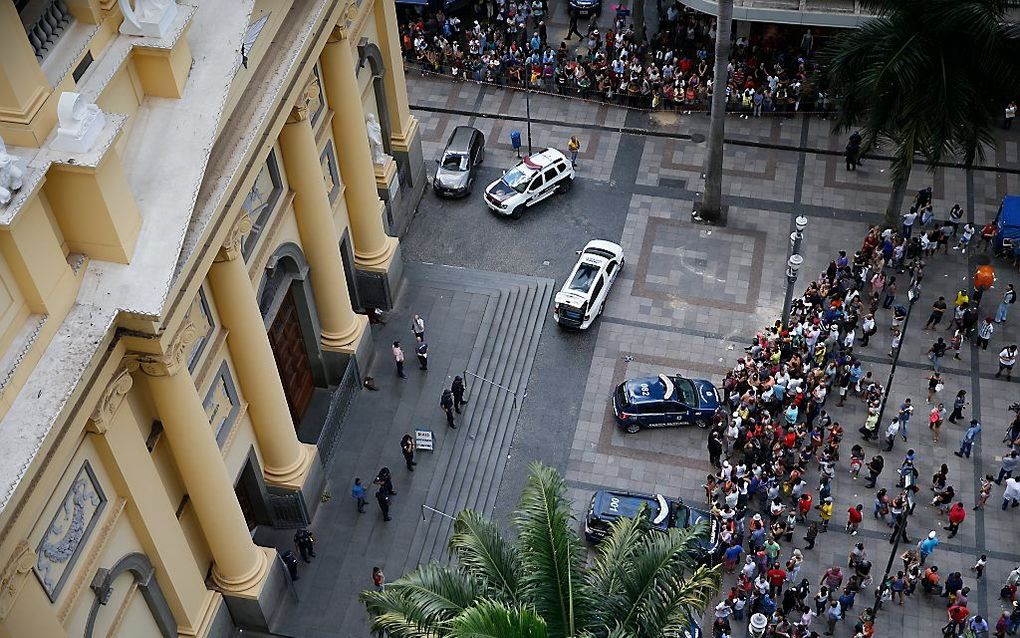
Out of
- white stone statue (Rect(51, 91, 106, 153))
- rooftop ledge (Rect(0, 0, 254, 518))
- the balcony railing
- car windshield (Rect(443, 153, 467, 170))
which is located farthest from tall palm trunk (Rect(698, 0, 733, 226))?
white stone statue (Rect(51, 91, 106, 153))

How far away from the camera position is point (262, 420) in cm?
2955

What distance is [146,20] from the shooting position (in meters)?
21.3

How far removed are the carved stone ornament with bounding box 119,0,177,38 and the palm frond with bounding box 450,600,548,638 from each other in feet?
39.8

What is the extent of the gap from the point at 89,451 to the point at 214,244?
16.5 feet

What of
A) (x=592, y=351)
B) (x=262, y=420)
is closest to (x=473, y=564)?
(x=262, y=420)

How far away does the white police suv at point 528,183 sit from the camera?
42438mm

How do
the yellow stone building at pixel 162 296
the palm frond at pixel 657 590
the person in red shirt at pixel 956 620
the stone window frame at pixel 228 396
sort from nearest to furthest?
the yellow stone building at pixel 162 296 < the palm frond at pixel 657 590 < the stone window frame at pixel 228 396 < the person in red shirt at pixel 956 620

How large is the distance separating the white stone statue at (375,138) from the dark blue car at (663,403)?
11.8 meters

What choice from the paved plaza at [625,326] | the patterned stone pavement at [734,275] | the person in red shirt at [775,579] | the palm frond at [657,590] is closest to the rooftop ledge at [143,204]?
the palm frond at [657,590]

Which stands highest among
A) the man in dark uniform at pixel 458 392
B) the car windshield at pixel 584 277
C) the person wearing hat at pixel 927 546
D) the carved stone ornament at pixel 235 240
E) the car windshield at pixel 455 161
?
the car windshield at pixel 455 161

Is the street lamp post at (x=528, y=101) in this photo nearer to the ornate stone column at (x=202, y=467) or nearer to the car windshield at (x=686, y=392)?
the car windshield at (x=686, y=392)

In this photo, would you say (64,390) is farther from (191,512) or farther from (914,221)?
(914,221)

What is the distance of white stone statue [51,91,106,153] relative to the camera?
744 inches

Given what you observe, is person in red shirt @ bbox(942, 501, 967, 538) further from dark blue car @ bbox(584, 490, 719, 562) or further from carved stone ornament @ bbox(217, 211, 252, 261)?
carved stone ornament @ bbox(217, 211, 252, 261)
